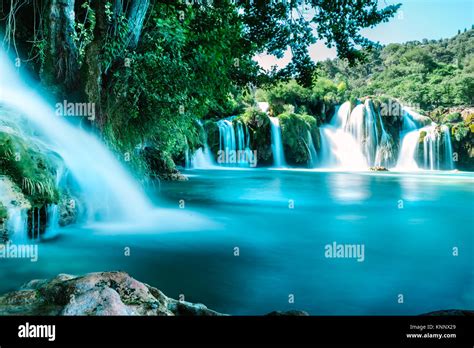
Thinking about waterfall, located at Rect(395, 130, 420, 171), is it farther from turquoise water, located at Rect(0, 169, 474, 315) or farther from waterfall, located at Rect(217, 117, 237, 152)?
turquoise water, located at Rect(0, 169, 474, 315)

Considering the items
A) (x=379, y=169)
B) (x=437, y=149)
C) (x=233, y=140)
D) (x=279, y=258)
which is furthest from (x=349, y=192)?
(x=437, y=149)

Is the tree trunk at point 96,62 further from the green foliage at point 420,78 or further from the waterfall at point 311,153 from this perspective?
the green foliage at point 420,78

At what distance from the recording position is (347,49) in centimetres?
564

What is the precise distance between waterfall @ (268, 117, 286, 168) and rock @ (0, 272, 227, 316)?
16.4 meters

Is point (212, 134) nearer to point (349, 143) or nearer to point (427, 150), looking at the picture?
point (349, 143)

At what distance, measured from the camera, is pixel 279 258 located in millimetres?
4043

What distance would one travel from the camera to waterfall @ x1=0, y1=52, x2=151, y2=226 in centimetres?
468

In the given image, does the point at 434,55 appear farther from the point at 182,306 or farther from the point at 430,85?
the point at 182,306

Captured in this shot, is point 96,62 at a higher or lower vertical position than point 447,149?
higher

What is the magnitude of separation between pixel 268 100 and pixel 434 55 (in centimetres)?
1057

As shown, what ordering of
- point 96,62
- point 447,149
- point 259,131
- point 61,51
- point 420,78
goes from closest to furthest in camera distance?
point 96,62
point 61,51
point 259,131
point 447,149
point 420,78

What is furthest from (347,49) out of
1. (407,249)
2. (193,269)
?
(193,269)

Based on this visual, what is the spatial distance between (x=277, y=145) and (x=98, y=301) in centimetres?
1708

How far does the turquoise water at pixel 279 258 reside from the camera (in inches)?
123
